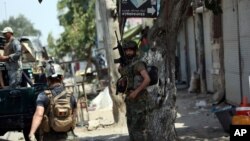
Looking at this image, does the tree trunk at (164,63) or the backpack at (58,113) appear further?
the tree trunk at (164,63)

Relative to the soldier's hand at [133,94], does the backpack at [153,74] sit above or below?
above

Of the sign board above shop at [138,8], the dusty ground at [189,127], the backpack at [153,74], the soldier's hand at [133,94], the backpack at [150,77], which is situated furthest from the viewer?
the sign board above shop at [138,8]

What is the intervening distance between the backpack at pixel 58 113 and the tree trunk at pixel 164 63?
1.16 m

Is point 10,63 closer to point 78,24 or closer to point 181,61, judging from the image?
point 181,61

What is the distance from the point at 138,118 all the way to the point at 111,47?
13.5ft

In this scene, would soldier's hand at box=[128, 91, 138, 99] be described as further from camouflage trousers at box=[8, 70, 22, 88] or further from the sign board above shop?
camouflage trousers at box=[8, 70, 22, 88]

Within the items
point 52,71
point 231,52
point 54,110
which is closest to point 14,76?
point 52,71

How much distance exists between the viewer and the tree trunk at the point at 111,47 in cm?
1087

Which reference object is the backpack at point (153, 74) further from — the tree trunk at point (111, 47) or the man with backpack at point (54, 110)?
the tree trunk at point (111, 47)

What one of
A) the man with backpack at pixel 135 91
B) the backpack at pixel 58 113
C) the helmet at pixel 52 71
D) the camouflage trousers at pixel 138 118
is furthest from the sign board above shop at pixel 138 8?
the backpack at pixel 58 113

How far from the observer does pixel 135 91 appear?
6.56 m

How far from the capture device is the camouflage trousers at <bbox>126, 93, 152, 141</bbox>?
6.84 m

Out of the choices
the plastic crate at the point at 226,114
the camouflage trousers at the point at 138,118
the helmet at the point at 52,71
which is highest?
the helmet at the point at 52,71

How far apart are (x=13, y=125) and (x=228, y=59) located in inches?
242
